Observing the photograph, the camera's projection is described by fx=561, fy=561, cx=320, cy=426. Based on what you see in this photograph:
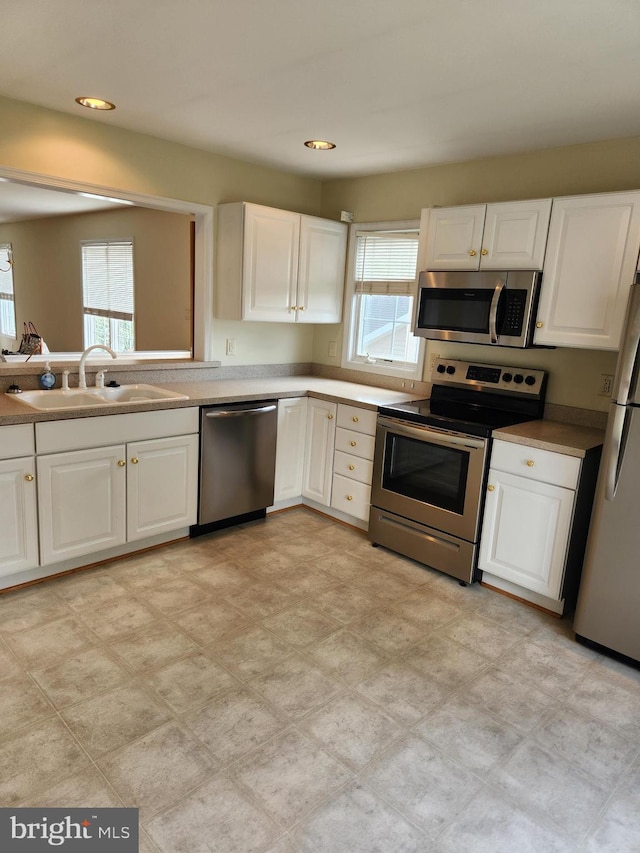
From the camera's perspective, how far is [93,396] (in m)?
3.21

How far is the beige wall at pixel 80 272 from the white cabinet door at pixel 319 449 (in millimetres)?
1479

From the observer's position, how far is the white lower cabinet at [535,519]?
2666mm

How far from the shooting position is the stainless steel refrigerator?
89.6 inches

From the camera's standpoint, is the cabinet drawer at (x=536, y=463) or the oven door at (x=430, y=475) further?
the oven door at (x=430, y=475)

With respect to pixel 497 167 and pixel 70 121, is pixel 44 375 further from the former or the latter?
pixel 497 167

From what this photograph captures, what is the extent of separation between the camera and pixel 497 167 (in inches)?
133

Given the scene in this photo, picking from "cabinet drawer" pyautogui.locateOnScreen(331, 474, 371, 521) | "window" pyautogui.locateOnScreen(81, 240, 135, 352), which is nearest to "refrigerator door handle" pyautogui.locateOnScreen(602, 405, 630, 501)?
"cabinet drawer" pyautogui.locateOnScreen(331, 474, 371, 521)

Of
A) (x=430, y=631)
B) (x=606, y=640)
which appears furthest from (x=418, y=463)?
(x=606, y=640)

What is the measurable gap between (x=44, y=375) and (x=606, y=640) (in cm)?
313

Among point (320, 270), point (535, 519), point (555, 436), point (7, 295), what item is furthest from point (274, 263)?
point (7, 295)

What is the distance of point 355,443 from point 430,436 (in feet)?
2.13

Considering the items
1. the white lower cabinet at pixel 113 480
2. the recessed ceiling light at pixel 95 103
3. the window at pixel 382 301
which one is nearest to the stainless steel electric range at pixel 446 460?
the window at pixel 382 301

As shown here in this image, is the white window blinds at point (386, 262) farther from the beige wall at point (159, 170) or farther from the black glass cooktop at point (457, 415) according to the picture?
the black glass cooktop at point (457, 415)

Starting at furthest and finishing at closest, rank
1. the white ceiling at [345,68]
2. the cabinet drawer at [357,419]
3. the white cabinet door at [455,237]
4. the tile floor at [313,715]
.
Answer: the cabinet drawer at [357,419] → the white cabinet door at [455,237] → the white ceiling at [345,68] → the tile floor at [313,715]
